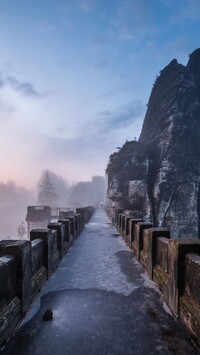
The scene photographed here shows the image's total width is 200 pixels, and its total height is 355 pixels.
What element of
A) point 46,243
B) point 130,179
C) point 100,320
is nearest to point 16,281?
point 100,320

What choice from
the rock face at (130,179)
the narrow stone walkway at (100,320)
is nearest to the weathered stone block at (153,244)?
the narrow stone walkway at (100,320)

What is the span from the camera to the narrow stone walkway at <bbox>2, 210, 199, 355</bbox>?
11.5ft

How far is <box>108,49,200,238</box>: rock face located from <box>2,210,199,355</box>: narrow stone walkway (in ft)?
81.0

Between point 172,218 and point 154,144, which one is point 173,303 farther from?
point 154,144

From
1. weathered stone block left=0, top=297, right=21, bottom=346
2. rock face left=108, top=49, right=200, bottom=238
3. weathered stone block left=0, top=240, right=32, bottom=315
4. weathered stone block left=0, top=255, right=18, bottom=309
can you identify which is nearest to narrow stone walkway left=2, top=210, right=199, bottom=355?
weathered stone block left=0, top=297, right=21, bottom=346

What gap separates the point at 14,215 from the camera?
131 m

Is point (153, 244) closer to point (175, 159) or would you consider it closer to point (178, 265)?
point (178, 265)

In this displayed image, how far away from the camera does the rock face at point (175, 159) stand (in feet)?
101

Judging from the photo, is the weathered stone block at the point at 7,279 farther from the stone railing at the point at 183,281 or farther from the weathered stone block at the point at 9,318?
the stone railing at the point at 183,281

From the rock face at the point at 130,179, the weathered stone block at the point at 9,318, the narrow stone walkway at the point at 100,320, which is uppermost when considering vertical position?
the rock face at the point at 130,179

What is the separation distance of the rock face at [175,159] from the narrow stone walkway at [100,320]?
2468 centimetres

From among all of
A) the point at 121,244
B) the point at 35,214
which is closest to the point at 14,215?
the point at 35,214

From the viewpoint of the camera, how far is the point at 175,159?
3281 centimetres

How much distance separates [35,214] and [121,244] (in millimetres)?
26407
